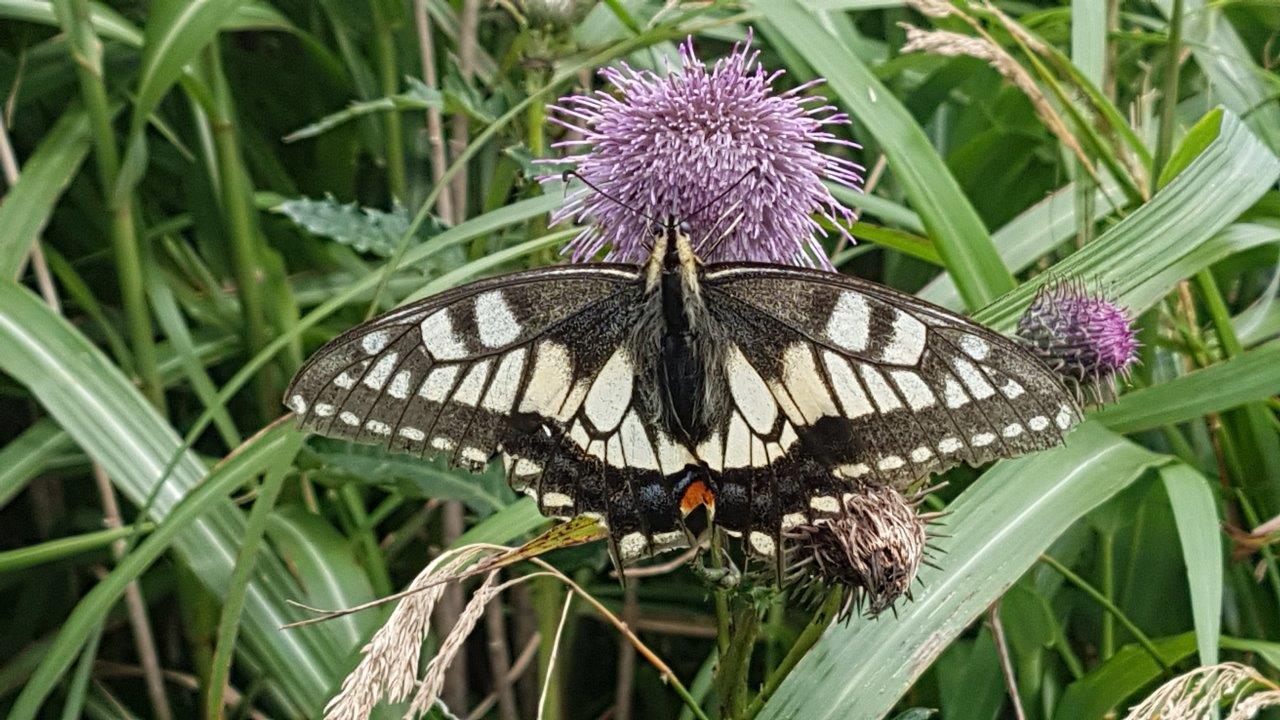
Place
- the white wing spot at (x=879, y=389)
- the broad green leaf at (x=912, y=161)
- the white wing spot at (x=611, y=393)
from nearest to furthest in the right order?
the white wing spot at (x=879, y=389) → the white wing spot at (x=611, y=393) → the broad green leaf at (x=912, y=161)

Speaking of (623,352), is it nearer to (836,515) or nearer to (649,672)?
(836,515)

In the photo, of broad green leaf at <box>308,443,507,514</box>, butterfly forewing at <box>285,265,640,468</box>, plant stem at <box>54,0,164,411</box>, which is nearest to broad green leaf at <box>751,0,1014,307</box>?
butterfly forewing at <box>285,265,640,468</box>

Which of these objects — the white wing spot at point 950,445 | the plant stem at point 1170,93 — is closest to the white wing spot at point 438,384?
the white wing spot at point 950,445

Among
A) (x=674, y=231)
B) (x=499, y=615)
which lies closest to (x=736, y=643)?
(x=674, y=231)

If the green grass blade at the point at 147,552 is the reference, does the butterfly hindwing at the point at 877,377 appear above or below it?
below

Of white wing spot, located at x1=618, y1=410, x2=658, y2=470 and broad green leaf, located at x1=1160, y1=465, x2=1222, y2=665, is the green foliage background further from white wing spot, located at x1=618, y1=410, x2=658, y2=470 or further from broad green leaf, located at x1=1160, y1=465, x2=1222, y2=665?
white wing spot, located at x1=618, y1=410, x2=658, y2=470

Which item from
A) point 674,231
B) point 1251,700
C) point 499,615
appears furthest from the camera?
point 499,615

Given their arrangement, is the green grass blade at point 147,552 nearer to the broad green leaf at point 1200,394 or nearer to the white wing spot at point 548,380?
the white wing spot at point 548,380

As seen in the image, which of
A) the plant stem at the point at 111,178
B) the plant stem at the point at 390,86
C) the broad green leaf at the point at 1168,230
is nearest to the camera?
the broad green leaf at the point at 1168,230
